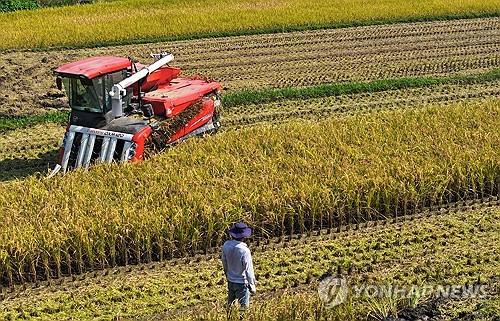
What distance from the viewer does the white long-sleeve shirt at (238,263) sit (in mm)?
8875

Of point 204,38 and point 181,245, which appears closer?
point 181,245

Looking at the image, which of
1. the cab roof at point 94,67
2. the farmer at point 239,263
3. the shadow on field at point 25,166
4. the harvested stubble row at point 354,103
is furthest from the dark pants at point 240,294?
the harvested stubble row at point 354,103

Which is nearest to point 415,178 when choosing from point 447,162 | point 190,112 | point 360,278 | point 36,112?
point 447,162

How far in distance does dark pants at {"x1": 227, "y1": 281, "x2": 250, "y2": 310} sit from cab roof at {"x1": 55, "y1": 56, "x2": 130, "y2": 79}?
19.5 feet

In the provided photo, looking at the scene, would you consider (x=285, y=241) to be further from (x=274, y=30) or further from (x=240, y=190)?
(x=274, y=30)

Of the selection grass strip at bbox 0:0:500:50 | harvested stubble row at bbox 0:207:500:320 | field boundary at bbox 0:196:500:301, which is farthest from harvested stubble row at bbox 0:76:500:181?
grass strip at bbox 0:0:500:50

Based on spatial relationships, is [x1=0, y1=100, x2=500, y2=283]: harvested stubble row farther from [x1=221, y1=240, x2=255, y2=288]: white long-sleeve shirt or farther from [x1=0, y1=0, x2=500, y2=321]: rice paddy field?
[x1=221, y1=240, x2=255, y2=288]: white long-sleeve shirt

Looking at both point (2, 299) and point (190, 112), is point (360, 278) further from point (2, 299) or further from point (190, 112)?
point (190, 112)

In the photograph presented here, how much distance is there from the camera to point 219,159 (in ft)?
44.1

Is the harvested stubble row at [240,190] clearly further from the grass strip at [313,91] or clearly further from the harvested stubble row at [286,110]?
the grass strip at [313,91]

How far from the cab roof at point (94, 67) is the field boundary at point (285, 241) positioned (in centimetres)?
419

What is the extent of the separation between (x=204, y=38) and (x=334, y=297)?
17.9 m

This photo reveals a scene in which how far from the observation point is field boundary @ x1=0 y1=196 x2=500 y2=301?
34.4ft

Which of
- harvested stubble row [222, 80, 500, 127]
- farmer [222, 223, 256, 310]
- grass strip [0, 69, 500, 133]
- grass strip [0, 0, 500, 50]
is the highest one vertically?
grass strip [0, 0, 500, 50]
